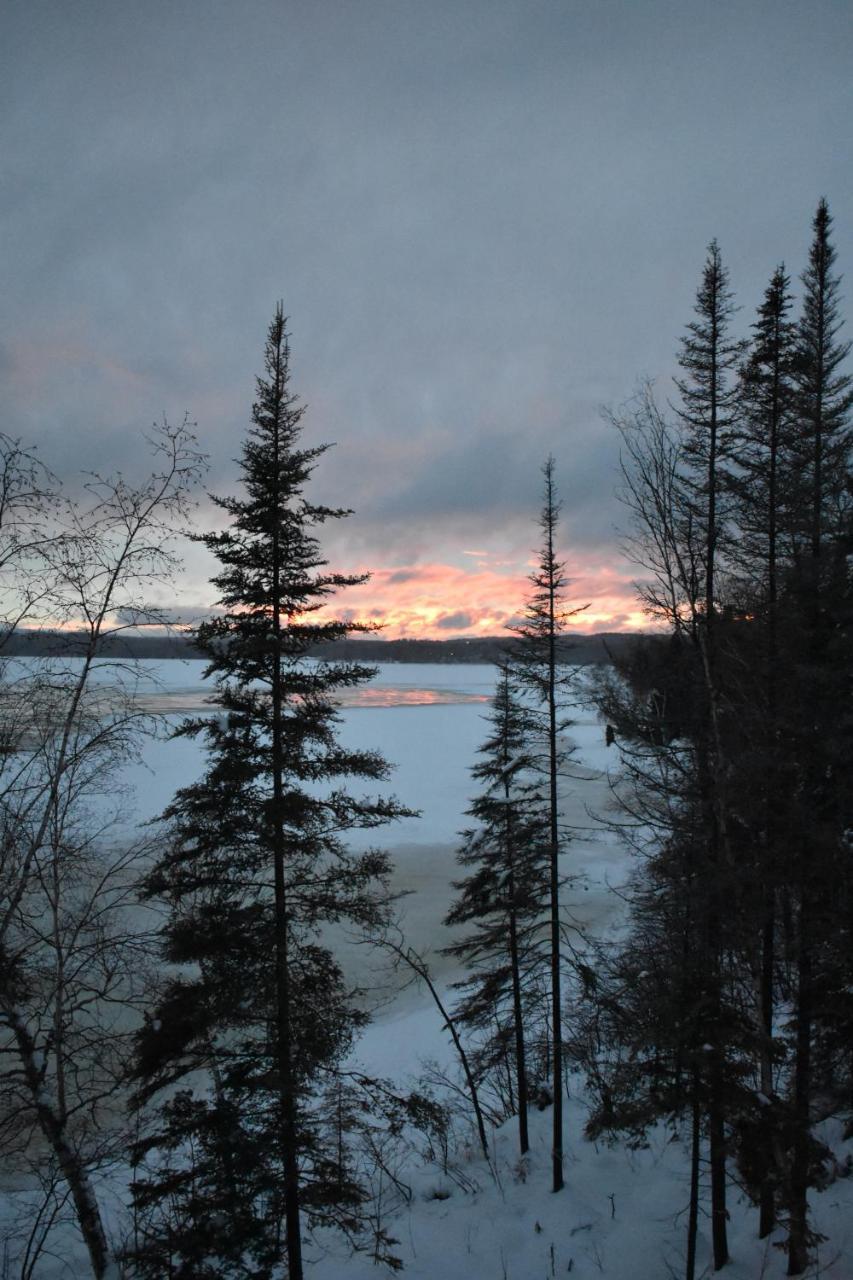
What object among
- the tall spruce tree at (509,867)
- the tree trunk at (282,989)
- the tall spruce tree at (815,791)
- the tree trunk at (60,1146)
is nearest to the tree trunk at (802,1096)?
the tall spruce tree at (815,791)

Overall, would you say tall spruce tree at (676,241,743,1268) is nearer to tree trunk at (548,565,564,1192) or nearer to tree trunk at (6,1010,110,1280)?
tree trunk at (548,565,564,1192)

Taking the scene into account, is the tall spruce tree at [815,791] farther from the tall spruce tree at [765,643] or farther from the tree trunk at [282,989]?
the tree trunk at [282,989]

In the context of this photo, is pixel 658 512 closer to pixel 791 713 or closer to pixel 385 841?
pixel 791 713

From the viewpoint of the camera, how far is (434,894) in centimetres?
2352

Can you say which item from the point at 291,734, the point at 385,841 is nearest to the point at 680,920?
the point at 291,734

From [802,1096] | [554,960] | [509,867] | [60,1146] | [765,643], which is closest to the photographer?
[60,1146]

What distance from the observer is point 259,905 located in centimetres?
817

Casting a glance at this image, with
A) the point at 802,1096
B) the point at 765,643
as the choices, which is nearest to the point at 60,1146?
the point at 802,1096

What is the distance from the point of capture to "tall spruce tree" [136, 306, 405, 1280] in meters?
7.71

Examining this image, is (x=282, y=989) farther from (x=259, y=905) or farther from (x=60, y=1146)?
(x=60, y=1146)

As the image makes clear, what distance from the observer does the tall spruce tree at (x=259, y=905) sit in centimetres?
771

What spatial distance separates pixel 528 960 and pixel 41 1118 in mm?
9590

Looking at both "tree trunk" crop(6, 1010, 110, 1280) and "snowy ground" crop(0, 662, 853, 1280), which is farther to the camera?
"snowy ground" crop(0, 662, 853, 1280)

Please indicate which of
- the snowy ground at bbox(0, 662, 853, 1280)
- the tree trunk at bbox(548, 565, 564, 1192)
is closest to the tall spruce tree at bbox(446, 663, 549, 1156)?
the tree trunk at bbox(548, 565, 564, 1192)
